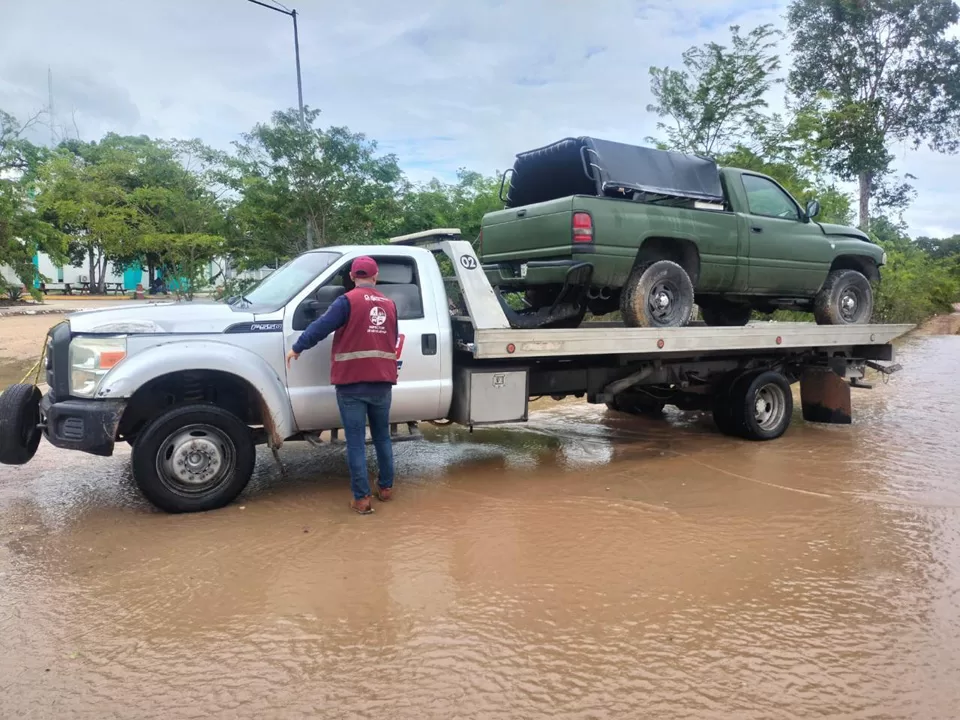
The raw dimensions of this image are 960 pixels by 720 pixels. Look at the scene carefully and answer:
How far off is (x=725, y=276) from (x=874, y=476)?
237 cm

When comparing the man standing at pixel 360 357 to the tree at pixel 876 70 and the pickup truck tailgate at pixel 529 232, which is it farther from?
the tree at pixel 876 70

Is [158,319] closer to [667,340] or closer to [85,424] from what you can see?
[85,424]

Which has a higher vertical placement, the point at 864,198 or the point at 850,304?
the point at 864,198

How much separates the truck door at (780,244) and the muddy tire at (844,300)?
0.99 ft

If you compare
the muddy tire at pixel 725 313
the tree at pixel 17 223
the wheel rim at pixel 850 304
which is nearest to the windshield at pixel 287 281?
the muddy tire at pixel 725 313

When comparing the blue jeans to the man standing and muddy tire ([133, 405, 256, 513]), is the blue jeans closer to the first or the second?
the man standing

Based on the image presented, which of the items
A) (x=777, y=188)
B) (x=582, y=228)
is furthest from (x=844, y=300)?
(x=582, y=228)

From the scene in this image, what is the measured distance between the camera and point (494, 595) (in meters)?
3.91

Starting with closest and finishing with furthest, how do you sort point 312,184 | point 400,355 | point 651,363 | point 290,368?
point 290,368, point 400,355, point 651,363, point 312,184

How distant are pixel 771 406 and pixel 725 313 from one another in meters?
1.39

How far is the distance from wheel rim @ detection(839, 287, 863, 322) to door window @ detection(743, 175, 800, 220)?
50.5 inches

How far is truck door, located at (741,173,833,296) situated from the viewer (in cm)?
755

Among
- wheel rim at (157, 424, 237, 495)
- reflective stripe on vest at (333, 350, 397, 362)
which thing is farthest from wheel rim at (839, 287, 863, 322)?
wheel rim at (157, 424, 237, 495)

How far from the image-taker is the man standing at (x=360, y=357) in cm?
498
